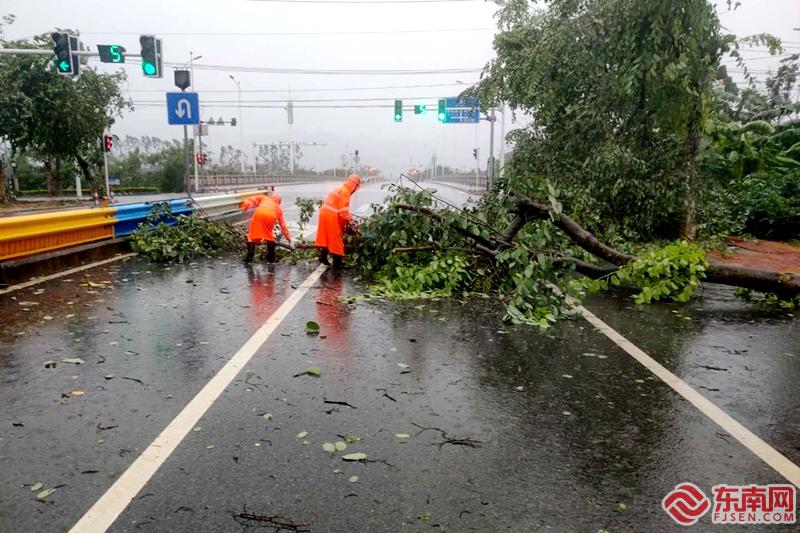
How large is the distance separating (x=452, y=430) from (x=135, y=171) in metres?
50.1

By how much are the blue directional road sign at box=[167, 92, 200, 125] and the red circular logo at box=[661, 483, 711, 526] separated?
45.7 feet

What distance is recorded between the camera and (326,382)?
4273mm

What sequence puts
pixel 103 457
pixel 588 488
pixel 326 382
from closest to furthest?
pixel 588 488
pixel 103 457
pixel 326 382

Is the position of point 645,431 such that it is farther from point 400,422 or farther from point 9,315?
point 9,315

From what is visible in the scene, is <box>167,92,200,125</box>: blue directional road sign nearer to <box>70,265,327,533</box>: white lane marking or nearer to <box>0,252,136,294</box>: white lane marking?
<box>0,252,136,294</box>: white lane marking

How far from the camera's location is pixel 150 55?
61.9 ft

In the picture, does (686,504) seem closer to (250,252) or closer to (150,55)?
(250,252)

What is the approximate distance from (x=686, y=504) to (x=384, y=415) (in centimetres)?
175

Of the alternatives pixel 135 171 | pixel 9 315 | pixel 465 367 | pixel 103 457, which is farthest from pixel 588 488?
pixel 135 171

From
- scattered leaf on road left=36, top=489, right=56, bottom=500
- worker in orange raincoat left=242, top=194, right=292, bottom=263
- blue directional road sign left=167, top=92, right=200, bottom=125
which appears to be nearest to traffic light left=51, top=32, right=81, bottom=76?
blue directional road sign left=167, top=92, right=200, bottom=125

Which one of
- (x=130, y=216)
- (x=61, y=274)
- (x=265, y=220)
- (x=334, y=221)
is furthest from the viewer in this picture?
(x=130, y=216)

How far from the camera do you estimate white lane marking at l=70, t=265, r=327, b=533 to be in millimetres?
2564

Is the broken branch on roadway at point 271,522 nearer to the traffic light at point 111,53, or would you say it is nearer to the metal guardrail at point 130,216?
the metal guardrail at point 130,216

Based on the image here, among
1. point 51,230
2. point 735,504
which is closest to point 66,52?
point 51,230
